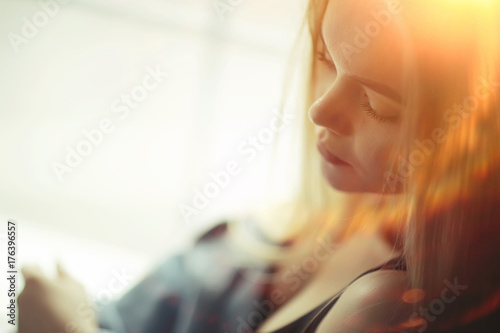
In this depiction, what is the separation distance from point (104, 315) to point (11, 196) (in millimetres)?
226

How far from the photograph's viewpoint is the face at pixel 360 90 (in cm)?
41

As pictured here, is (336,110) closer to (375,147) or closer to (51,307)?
(375,147)

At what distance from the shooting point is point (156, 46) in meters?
0.82

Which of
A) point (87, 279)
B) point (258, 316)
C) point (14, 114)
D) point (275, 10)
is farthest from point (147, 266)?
point (275, 10)

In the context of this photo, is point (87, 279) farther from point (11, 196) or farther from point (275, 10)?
point (275, 10)

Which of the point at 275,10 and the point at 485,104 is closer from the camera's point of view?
the point at 485,104

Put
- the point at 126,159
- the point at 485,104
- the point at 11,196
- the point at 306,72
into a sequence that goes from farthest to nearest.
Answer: the point at 126,159
the point at 11,196
the point at 306,72
the point at 485,104

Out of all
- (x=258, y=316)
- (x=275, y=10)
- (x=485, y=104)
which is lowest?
(x=258, y=316)

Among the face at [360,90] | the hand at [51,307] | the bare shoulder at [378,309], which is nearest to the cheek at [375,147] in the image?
the face at [360,90]

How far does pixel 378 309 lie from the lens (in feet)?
1.58

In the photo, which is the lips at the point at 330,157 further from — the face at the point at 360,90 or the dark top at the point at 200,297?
the dark top at the point at 200,297

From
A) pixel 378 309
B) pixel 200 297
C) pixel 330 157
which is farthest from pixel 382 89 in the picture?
pixel 200 297

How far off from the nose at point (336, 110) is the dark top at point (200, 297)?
278 mm

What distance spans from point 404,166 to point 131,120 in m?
0.49
